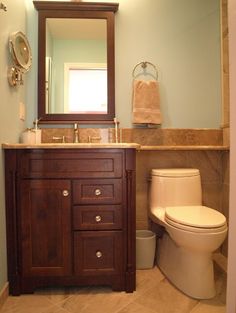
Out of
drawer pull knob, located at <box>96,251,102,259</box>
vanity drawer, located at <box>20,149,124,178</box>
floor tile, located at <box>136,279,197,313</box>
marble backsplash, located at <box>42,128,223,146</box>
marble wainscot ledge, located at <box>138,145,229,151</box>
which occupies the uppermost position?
marble backsplash, located at <box>42,128,223,146</box>

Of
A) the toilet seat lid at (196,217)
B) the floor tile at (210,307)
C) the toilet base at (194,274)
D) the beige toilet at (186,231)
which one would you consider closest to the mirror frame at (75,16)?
the beige toilet at (186,231)

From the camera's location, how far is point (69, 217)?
1356 millimetres

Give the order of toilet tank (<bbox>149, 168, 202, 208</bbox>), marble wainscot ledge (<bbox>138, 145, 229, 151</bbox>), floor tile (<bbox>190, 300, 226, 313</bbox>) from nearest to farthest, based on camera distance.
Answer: floor tile (<bbox>190, 300, 226, 313</bbox>), toilet tank (<bbox>149, 168, 202, 208</bbox>), marble wainscot ledge (<bbox>138, 145, 229, 151</bbox>)

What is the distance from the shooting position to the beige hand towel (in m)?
1.83

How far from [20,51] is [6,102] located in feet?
1.28

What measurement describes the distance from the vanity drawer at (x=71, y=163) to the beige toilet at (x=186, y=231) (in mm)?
431

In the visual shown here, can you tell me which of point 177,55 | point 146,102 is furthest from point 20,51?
point 177,55

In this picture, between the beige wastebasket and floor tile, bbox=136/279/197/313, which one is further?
the beige wastebasket

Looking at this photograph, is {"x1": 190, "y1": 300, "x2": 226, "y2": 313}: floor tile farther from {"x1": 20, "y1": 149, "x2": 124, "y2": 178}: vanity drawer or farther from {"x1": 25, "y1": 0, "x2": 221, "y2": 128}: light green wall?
{"x1": 25, "y1": 0, "x2": 221, "y2": 128}: light green wall

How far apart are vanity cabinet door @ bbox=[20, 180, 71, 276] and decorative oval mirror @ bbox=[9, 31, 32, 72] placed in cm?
76

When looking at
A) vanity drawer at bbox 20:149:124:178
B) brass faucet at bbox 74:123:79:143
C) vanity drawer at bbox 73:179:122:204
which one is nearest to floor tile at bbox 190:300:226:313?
vanity drawer at bbox 73:179:122:204

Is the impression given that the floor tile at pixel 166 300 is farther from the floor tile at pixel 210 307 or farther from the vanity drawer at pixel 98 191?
the vanity drawer at pixel 98 191

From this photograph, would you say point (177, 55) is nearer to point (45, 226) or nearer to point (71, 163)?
point (71, 163)

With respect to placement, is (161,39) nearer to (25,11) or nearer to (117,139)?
(117,139)
